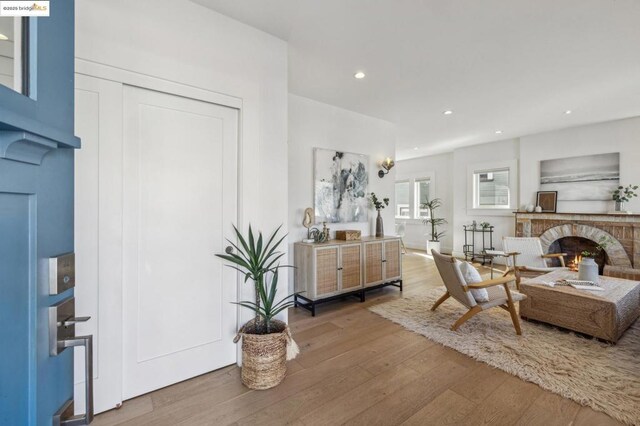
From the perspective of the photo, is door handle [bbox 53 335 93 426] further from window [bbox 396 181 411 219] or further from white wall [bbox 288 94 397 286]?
window [bbox 396 181 411 219]

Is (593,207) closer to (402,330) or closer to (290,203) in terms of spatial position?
(402,330)

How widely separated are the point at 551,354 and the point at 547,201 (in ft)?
13.6

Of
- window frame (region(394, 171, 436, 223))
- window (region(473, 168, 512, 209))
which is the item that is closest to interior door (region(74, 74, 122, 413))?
window (region(473, 168, 512, 209))

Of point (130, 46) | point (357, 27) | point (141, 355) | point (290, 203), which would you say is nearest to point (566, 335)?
point (290, 203)

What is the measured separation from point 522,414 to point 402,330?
123 centimetres

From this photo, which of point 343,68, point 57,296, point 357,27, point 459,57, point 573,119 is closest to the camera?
point 57,296

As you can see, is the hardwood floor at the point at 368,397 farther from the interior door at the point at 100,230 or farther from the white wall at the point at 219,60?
the white wall at the point at 219,60

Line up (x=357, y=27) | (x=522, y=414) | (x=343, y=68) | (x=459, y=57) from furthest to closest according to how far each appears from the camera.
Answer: (x=343, y=68) → (x=459, y=57) → (x=357, y=27) → (x=522, y=414)

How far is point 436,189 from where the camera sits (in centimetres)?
759

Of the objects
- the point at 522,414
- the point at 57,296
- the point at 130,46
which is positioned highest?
the point at 130,46

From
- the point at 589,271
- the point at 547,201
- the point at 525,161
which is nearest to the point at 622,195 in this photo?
the point at 547,201

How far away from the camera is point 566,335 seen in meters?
2.66

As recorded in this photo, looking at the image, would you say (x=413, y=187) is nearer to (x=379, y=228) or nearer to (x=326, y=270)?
(x=379, y=228)

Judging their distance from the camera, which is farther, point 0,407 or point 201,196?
point 201,196
